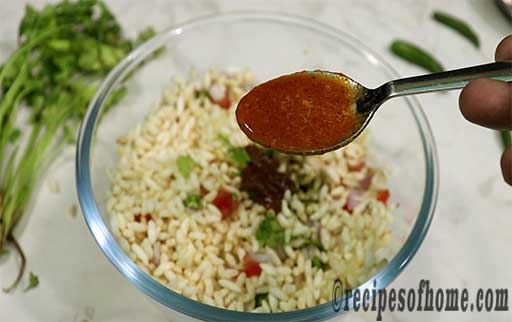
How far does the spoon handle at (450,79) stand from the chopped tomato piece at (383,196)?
1.44 feet

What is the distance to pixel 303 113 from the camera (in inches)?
40.6

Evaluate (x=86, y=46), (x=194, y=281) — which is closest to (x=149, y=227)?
(x=194, y=281)

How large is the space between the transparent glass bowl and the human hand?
28 cm

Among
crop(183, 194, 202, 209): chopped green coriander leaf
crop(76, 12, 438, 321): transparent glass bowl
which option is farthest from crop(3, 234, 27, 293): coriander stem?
crop(183, 194, 202, 209): chopped green coriander leaf

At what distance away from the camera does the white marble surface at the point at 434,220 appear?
1292mm

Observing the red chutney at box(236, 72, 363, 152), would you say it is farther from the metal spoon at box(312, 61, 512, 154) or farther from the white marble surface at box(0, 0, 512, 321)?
the white marble surface at box(0, 0, 512, 321)

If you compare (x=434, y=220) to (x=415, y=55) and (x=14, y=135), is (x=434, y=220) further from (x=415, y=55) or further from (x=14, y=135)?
(x=14, y=135)

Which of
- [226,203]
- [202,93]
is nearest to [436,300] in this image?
[226,203]

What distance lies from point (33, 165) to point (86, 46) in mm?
350

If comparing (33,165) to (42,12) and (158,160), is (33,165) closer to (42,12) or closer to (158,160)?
(158,160)

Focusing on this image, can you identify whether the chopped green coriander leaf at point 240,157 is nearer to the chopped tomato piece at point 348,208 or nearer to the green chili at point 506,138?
the chopped tomato piece at point 348,208

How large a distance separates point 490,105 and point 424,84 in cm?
11

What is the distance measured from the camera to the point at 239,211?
134cm

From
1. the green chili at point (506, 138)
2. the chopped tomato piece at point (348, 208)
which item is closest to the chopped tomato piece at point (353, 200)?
the chopped tomato piece at point (348, 208)
